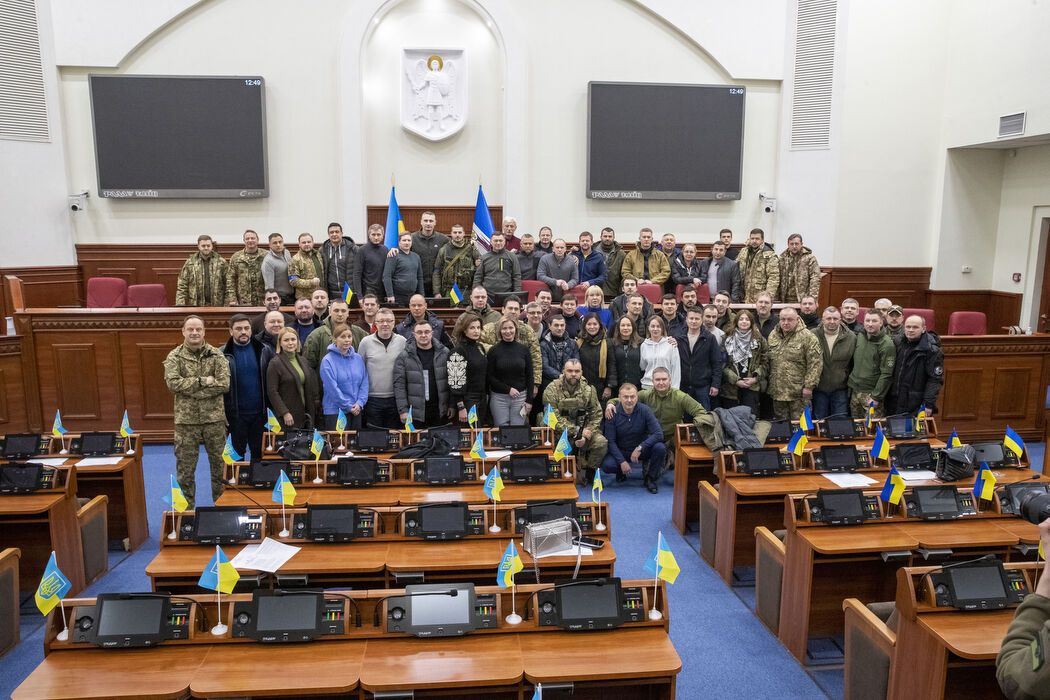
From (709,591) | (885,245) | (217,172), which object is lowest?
(709,591)

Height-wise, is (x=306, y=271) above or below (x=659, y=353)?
above

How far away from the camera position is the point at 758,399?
301 inches

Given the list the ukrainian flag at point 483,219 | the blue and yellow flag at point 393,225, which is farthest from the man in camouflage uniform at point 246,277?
the ukrainian flag at point 483,219

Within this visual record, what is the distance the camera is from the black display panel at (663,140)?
10.9 m

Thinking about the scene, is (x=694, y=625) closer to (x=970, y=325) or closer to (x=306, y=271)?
(x=306, y=271)

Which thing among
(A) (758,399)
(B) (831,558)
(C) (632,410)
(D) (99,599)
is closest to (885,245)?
(A) (758,399)

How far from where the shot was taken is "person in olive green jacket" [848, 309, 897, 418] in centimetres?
712

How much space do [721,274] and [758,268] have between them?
→ 1.73ft

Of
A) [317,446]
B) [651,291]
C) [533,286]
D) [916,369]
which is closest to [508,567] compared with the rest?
[317,446]

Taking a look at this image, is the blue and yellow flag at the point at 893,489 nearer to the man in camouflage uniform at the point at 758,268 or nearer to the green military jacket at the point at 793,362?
the green military jacket at the point at 793,362

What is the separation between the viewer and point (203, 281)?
909cm

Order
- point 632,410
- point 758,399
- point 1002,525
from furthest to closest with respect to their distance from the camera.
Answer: point 758,399
point 632,410
point 1002,525

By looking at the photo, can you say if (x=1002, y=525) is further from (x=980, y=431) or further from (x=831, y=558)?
(x=980, y=431)

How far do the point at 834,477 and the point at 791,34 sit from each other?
8309 mm
